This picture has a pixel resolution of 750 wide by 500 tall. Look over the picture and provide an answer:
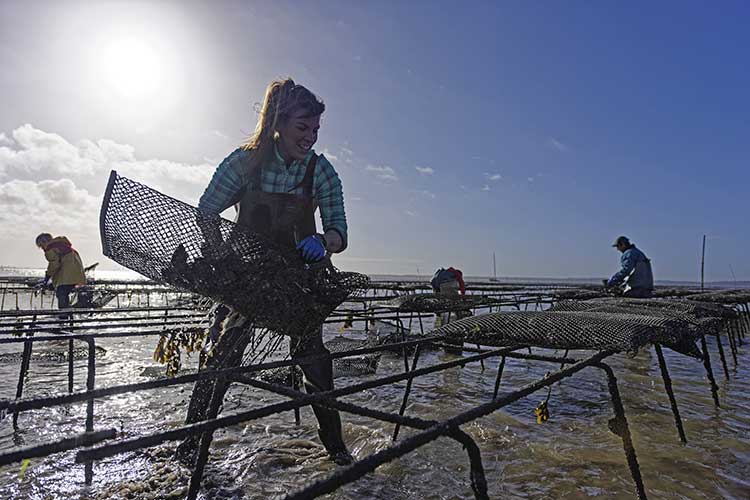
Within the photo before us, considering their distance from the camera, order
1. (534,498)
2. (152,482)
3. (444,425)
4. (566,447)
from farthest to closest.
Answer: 1. (566,447)
2. (534,498)
3. (152,482)
4. (444,425)

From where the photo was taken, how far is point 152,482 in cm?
289

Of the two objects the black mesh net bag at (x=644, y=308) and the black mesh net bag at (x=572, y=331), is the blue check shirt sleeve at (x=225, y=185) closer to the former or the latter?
the black mesh net bag at (x=572, y=331)

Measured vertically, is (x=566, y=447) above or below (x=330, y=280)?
below

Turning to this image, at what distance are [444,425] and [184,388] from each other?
496 cm

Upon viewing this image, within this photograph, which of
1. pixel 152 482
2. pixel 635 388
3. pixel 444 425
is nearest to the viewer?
pixel 444 425

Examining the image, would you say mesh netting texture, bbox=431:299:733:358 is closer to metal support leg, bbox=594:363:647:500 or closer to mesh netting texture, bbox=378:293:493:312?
metal support leg, bbox=594:363:647:500

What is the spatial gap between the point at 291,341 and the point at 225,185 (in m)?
1.12

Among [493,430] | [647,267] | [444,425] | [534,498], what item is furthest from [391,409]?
[647,267]

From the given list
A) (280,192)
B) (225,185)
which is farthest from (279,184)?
(225,185)

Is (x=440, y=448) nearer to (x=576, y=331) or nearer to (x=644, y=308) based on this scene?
(x=576, y=331)

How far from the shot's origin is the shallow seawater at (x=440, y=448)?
308cm

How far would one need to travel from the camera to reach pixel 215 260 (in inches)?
82.1

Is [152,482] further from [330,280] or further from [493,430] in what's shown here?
[493,430]

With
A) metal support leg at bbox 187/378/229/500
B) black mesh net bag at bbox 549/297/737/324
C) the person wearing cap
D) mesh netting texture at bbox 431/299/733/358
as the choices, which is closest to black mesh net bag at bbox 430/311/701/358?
mesh netting texture at bbox 431/299/733/358
